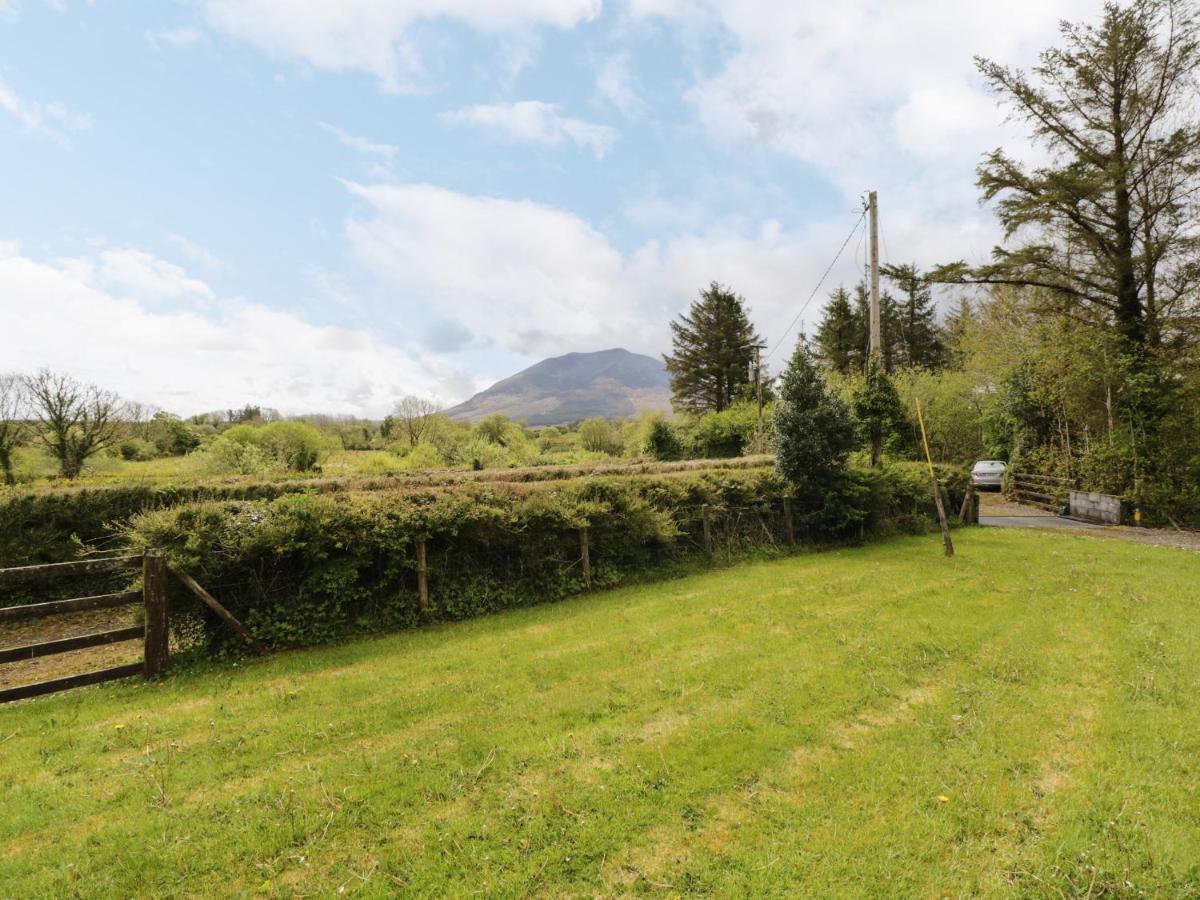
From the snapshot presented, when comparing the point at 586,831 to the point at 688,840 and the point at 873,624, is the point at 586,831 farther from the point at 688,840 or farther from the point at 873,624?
the point at 873,624

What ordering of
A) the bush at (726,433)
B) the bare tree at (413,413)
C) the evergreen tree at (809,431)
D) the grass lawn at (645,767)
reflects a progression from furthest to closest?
the bare tree at (413,413), the bush at (726,433), the evergreen tree at (809,431), the grass lawn at (645,767)

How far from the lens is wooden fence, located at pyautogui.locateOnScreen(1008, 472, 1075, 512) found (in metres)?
19.7

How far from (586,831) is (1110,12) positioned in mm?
25254

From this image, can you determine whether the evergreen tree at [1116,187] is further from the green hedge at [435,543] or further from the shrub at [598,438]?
the shrub at [598,438]

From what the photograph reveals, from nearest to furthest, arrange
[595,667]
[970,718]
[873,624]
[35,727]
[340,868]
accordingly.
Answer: [340,868], [970,718], [35,727], [595,667], [873,624]

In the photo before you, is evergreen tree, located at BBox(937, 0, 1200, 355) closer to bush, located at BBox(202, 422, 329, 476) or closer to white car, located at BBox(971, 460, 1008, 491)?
white car, located at BBox(971, 460, 1008, 491)

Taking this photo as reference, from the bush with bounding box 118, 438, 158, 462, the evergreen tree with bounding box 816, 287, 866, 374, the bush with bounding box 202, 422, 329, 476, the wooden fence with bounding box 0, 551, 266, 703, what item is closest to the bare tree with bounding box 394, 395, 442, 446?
the bush with bounding box 202, 422, 329, 476

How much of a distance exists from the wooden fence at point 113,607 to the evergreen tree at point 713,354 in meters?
45.8

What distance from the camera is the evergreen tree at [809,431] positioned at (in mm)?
12383

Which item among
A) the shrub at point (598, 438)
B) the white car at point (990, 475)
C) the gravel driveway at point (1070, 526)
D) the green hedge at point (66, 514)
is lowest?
the gravel driveway at point (1070, 526)

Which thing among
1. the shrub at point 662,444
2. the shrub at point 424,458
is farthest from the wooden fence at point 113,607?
the shrub at point 662,444

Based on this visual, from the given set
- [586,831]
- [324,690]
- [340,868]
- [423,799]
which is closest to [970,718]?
[586,831]

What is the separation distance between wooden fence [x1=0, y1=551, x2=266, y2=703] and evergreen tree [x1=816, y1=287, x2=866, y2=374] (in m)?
44.5

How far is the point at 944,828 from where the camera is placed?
3242mm
